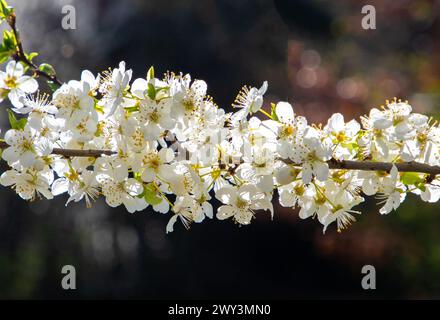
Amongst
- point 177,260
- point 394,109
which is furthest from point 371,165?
point 177,260

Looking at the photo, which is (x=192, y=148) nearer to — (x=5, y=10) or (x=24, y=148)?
(x=24, y=148)

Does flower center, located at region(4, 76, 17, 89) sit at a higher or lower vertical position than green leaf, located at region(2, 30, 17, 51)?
lower

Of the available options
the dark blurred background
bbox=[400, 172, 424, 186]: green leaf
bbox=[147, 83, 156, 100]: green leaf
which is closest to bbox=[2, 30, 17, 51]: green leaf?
bbox=[147, 83, 156, 100]: green leaf

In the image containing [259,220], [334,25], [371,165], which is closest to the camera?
[371,165]

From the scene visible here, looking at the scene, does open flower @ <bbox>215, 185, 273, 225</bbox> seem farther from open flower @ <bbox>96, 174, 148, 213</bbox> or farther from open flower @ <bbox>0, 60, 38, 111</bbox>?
open flower @ <bbox>0, 60, 38, 111</bbox>

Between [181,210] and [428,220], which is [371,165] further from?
[428,220]
